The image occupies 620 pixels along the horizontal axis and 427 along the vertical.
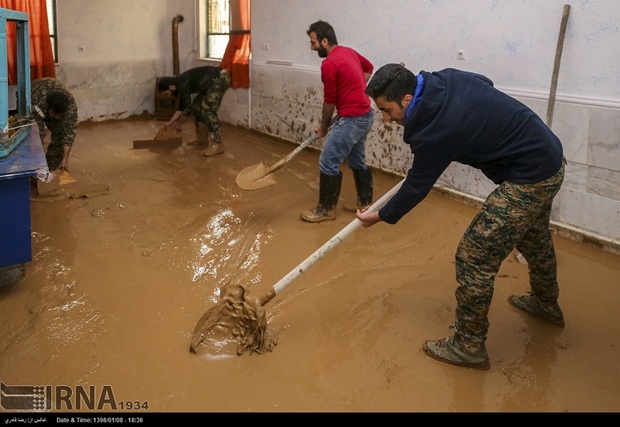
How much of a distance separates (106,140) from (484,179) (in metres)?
4.71

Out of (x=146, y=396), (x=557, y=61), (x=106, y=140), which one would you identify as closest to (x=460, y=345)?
(x=146, y=396)

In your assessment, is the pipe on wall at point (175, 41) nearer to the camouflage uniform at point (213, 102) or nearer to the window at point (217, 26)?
the window at point (217, 26)

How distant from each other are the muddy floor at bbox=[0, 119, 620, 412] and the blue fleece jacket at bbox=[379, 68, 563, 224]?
2.85 ft

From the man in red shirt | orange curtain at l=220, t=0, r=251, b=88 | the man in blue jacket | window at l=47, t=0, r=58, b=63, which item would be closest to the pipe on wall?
orange curtain at l=220, t=0, r=251, b=88

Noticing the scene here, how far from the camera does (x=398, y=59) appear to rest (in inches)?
211

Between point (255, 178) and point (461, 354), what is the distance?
2556mm

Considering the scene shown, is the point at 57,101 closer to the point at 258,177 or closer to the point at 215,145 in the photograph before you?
the point at 258,177

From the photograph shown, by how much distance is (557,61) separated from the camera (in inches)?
157

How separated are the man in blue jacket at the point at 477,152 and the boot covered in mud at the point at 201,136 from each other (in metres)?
4.56

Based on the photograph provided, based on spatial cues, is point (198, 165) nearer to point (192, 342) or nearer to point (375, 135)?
point (375, 135)

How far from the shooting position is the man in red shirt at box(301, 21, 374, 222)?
162 inches

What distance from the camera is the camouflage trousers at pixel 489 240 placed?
8.01ft

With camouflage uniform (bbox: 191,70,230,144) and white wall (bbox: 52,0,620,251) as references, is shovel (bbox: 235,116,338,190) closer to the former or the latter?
white wall (bbox: 52,0,620,251)

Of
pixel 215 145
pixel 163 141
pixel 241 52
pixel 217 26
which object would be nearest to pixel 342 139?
pixel 215 145
